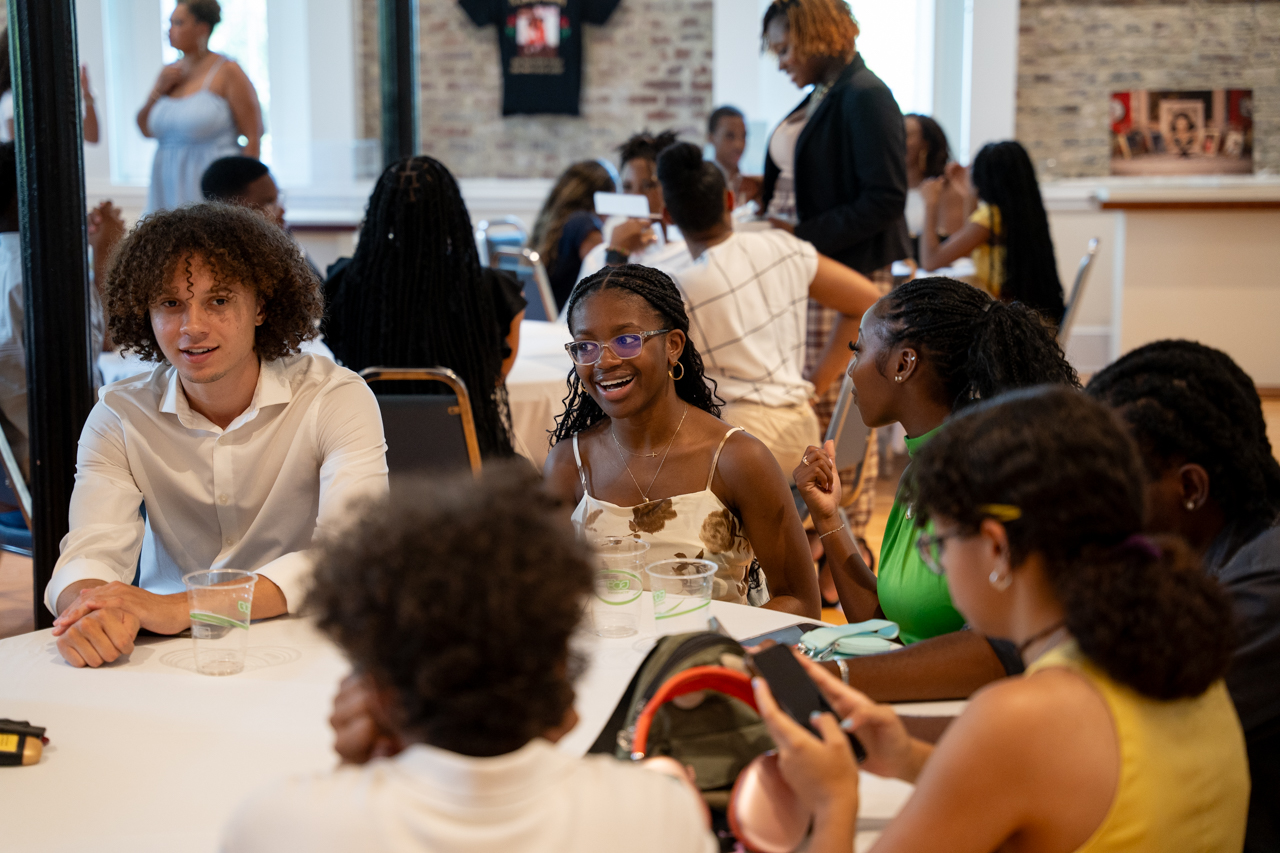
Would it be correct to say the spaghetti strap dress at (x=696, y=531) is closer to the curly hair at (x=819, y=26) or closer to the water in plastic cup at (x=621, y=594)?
the water in plastic cup at (x=621, y=594)

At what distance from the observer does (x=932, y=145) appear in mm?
6047

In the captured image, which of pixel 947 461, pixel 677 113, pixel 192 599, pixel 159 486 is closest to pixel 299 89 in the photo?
pixel 677 113

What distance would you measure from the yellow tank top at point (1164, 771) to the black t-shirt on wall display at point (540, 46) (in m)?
7.89

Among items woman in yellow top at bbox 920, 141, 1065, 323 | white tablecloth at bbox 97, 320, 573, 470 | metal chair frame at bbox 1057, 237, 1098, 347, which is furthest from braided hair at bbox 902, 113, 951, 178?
white tablecloth at bbox 97, 320, 573, 470

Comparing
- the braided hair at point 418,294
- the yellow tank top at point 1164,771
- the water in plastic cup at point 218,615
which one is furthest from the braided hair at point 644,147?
the yellow tank top at point 1164,771

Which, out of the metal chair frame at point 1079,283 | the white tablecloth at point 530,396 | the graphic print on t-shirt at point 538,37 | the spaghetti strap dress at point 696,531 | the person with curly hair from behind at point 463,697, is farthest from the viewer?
the graphic print on t-shirt at point 538,37

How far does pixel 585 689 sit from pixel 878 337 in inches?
32.7

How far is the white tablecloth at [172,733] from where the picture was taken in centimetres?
112

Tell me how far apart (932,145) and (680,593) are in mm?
5030

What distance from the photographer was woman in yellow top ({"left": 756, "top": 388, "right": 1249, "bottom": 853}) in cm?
95

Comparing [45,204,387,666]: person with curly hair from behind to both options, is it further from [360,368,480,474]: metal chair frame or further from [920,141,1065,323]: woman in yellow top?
[920,141,1065,323]: woman in yellow top

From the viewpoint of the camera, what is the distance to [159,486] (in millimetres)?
1947

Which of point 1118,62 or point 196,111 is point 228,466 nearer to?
point 196,111

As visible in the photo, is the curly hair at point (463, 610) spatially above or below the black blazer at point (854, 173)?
below
